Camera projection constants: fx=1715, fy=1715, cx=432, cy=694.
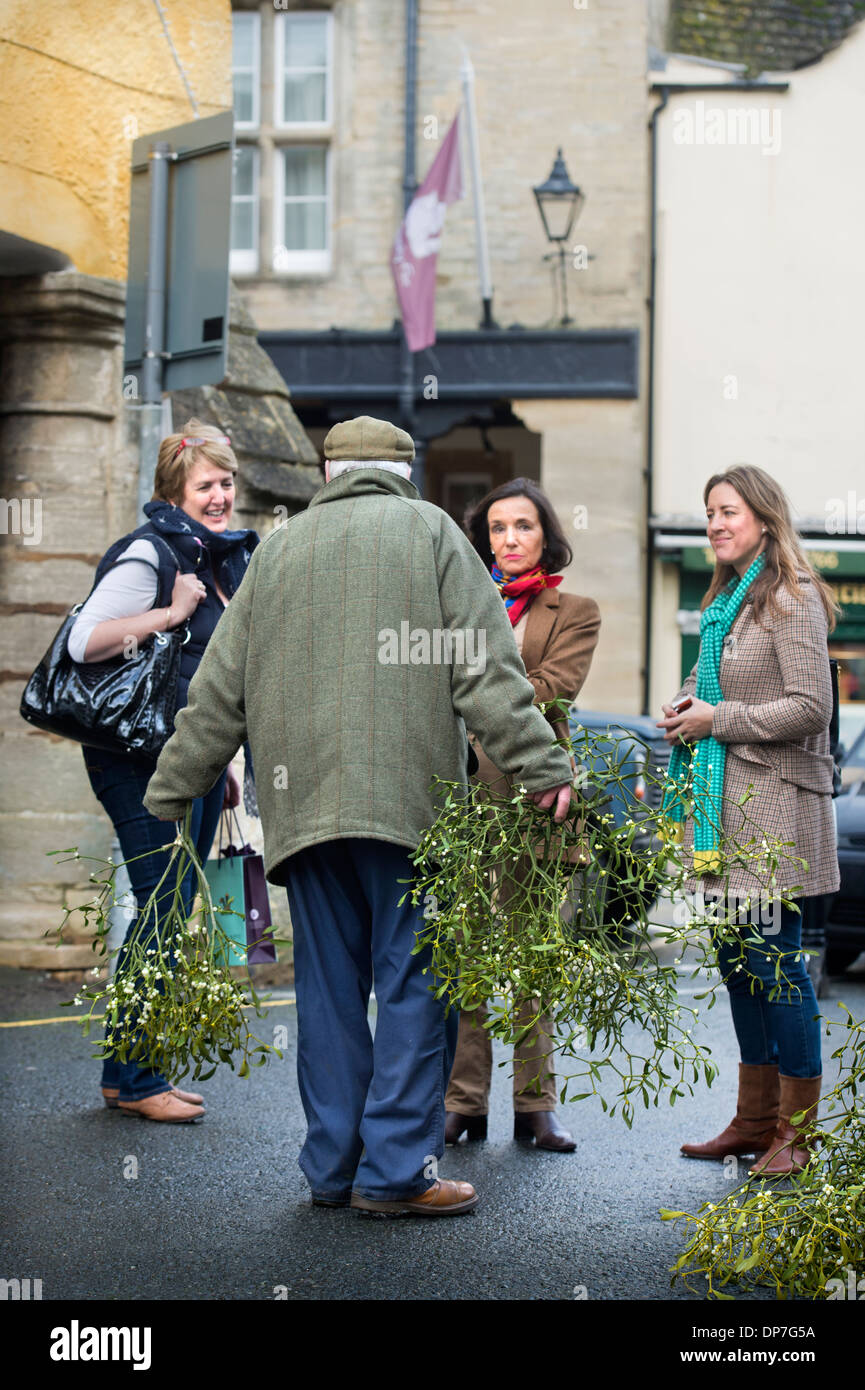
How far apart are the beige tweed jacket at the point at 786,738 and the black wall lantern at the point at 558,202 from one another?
1213cm

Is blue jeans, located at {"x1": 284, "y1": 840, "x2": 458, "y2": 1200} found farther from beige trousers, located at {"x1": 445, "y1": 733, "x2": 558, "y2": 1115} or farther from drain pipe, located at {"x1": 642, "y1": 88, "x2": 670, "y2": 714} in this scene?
drain pipe, located at {"x1": 642, "y1": 88, "x2": 670, "y2": 714}

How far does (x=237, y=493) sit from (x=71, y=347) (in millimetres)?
970

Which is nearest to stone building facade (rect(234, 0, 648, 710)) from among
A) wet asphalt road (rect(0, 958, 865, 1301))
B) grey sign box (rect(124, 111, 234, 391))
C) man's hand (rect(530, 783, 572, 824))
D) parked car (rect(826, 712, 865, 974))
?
parked car (rect(826, 712, 865, 974))

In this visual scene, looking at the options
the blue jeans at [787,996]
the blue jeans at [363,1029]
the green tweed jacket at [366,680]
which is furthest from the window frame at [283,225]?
the blue jeans at [363,1029]

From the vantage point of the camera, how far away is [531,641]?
512cm

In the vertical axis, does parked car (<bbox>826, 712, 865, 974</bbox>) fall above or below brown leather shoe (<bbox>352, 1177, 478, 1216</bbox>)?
above

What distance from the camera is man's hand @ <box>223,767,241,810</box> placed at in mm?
5523

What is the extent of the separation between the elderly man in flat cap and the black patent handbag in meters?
0.71

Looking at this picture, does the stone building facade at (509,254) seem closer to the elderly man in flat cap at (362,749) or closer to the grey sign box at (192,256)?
the grey sign box at (192,256)

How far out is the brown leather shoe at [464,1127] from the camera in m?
5.11

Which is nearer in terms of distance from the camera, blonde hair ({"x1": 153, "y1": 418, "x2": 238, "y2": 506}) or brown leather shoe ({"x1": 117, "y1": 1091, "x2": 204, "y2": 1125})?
brown leather shoe ({"x1": 117, "y1": 1091, "x2": 204, "y2": 1125})

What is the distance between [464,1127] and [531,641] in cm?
147

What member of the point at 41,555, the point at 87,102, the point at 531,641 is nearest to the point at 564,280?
the point at 87,102

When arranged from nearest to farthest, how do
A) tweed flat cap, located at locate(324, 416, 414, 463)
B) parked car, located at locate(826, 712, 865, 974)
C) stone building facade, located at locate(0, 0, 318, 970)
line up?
tweed flat cap, located at locate(324, 416, 414, 463) → stone building facade, located at locate(0, 0, 318, 970) → parked car, located at locate(826, 712, 865, 974)
